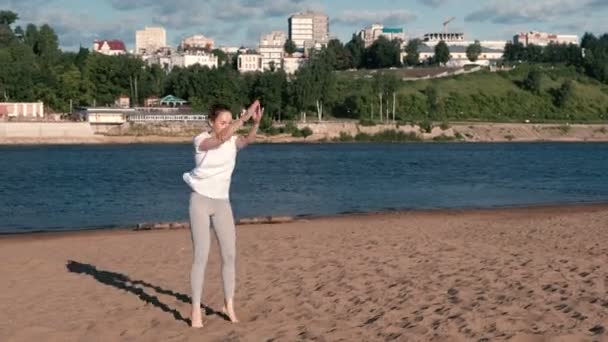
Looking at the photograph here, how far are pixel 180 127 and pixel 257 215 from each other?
7654cm

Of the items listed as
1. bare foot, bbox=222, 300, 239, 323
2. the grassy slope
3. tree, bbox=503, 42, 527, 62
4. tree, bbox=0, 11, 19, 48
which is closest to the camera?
bare foot, bbox=222, 300, 239, 323

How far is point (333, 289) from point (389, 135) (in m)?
96.5

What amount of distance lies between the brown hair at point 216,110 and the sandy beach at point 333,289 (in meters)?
2.08

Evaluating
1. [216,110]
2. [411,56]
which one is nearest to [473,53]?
[411,56]

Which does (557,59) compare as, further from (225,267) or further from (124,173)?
(225,267)

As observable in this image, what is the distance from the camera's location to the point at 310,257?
14.2 metres

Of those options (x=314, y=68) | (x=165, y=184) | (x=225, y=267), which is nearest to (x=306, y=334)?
(x=225, y=267)

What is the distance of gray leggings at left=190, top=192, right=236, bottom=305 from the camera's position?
29.1 ft

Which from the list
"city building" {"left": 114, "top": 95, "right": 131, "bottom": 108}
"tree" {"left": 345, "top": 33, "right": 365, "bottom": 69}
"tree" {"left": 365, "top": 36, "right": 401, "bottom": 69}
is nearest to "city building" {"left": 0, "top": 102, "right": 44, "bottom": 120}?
"city building" {"left": 114, "top": 95, "right": 131, "bottom": 108}

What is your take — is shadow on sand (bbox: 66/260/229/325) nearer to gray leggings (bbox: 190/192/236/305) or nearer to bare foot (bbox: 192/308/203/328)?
bare foot (bbox: 192/308/203/328)

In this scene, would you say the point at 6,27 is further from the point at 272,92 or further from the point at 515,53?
the point at 515,53

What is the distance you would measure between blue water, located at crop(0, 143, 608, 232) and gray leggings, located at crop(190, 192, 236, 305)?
1583cm

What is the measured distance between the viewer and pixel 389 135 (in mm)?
107000

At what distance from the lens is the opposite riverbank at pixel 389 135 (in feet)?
325
